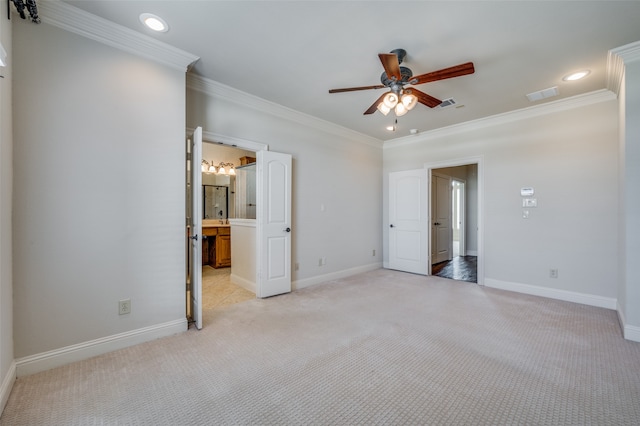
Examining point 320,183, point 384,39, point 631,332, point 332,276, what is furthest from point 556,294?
point 384,39

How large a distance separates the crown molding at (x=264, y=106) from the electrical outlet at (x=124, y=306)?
2333mm

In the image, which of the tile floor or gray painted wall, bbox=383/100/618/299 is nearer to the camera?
gray painted wall, bbox=383/100/618/299

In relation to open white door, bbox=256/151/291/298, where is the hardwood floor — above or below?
below

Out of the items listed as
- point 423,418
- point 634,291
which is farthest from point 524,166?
point 423,418

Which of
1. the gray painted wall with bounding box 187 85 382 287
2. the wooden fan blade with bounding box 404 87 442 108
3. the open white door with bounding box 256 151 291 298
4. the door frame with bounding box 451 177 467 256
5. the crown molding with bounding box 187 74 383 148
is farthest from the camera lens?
the door frame with bounding box 451 177 467 256

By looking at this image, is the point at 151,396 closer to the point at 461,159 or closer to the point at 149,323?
the point at 149,323

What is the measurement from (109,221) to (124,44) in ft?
5.11

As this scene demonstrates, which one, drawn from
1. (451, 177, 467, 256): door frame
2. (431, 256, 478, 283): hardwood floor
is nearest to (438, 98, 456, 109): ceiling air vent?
(431, 256, 478, 283): hardwood floor

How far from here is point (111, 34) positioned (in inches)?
90.0

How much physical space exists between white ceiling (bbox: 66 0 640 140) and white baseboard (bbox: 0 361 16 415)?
265 centimetres

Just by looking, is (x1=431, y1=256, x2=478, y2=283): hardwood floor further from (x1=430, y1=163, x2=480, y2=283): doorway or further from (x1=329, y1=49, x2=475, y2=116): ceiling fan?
(x1=329, y1=49, x2=475, y2=116): ceiling fan

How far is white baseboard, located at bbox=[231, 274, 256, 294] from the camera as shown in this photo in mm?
4061

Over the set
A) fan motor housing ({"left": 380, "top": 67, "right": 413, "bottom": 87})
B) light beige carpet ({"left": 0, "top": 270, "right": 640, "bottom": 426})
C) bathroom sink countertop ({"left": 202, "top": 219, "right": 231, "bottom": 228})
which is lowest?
light beige carpet ({"left": 0, "top": 270, "right": 640, "bottom": 426})

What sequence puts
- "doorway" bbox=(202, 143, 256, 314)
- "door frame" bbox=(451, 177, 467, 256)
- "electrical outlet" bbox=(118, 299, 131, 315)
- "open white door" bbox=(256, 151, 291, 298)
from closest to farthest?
1. "electrical outlet" bbox=(118, 299, 131, 315)
2. "open white door" bbox=(256, 151, 291, 298)
3. "doorway" bbox=(202, 143, 256, 314)
4. "door frame" bbox=(451, 177, 467, 256)
